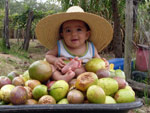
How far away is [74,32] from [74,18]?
17 centimetres

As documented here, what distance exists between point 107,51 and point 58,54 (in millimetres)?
6239

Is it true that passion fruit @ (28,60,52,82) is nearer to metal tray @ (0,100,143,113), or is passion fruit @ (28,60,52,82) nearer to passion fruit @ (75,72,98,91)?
passion fruit @ (75,72,98,91)

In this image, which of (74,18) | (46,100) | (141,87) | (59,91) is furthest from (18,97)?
(141,87)

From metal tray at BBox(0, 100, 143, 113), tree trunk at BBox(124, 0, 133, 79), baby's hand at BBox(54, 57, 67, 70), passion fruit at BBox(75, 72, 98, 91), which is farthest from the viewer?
tree trunk at BBox(124, 0, 133, 79)

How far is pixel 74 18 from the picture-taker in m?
1.99

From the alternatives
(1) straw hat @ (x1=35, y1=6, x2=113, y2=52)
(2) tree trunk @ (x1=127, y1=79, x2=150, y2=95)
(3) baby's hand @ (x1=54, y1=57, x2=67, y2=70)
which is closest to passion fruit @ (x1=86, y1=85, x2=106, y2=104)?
(3) baby's hand @ (x1=54, y1=57, x2=67, y2=70)

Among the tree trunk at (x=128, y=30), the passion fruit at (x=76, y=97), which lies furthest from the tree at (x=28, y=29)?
the passion fruit at (x=76, y=97)

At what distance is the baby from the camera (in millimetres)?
1829

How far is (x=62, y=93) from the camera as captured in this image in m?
1.39

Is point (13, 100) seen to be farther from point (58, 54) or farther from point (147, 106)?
Answer: point (147, 106)

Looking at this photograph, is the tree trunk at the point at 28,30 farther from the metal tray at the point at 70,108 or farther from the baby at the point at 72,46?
the metal tray at the point at 70,108

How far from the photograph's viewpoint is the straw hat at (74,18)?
1954 millimetres

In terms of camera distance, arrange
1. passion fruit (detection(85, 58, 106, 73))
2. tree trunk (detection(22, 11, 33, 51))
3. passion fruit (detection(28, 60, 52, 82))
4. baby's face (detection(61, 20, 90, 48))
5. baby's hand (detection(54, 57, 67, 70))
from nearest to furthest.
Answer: passion fruit (detection(28, 60, 52, 82)) < passion fruit (detection(85, 58, 106, 73)) < baby's hand (detection(54, 57, 67, 70)) < baby's face (detection(61, 20, 90, 48)) < tree trunk (detection(22, 11, 33, 51))

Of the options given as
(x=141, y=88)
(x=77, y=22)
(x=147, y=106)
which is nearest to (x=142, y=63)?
(x=141, y=88)
